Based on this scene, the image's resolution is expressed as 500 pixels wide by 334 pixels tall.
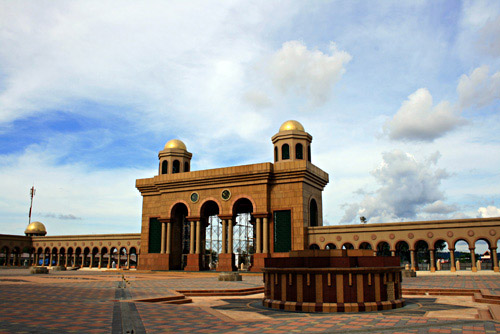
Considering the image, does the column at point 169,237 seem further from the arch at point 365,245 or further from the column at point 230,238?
the arch at point 365,245

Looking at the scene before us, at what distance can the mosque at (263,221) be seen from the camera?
34312 mm

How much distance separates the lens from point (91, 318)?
1071 cm

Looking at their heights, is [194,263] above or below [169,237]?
below

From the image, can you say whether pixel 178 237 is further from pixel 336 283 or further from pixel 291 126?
pixel 336 283

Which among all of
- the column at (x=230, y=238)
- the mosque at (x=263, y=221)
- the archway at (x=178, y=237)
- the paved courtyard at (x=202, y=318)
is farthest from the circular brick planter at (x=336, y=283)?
the archway at (x=178, y=237)

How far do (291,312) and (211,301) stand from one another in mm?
5073

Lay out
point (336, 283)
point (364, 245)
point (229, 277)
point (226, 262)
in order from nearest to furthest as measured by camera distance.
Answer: point (336, 283), point (229, 277), point (364, 245), point (226, 262)

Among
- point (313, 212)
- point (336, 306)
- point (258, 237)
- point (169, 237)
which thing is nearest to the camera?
point (336, 306)

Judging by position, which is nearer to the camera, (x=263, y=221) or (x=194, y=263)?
(x=263, y=221)

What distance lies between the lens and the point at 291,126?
40.4 m

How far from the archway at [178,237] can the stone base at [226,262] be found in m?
6.97

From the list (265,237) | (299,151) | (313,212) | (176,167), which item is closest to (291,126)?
(299,151)

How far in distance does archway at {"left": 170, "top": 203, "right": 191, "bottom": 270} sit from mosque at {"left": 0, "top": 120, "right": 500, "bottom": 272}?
11cm

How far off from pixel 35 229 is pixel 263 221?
1832 inches
